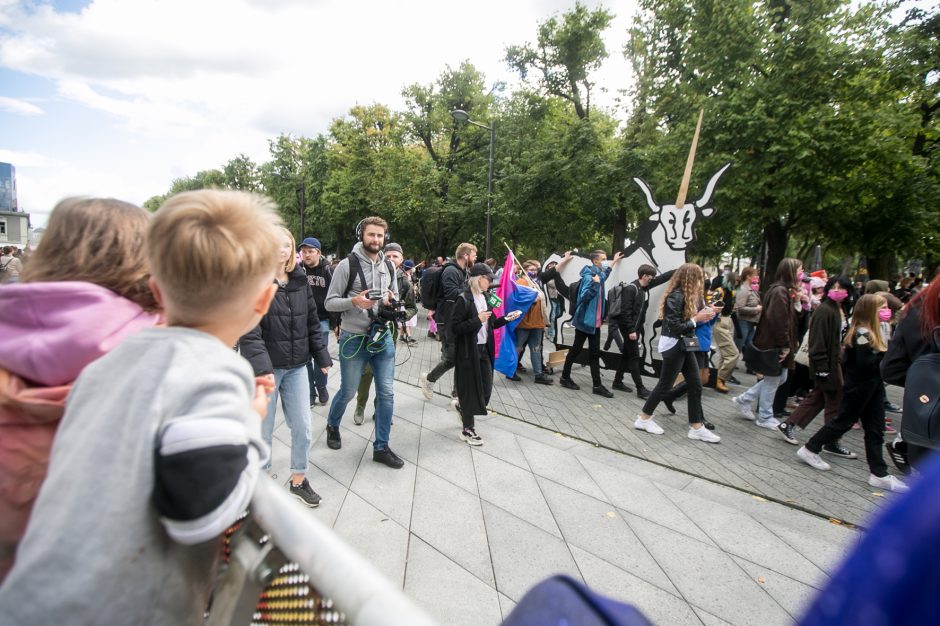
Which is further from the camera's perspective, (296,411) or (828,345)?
(828,345)

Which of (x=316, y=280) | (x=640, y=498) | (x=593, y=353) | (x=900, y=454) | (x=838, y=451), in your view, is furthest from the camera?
(x=593, y=353)

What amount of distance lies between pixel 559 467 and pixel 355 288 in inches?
99.0

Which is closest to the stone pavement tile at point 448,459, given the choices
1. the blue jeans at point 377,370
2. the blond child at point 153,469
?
the blue jeans at point 377,370

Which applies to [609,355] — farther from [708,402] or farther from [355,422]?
[355,422]

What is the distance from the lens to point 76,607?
2.73ft

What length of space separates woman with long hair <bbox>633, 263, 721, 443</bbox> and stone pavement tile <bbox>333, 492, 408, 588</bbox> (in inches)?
137

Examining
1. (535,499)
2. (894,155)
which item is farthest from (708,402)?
(894,155)

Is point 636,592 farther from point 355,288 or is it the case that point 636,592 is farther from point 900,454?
point 355,288

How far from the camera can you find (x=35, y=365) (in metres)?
1.06

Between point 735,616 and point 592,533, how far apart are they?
979 millimetres

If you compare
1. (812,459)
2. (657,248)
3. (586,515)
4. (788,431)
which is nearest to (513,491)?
(586,515)

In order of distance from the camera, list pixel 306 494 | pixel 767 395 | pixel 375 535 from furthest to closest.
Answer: pixel 767 395 → pixel 306 494 → pixel 375 535

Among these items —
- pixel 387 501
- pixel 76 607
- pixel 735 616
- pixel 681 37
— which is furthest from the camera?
pixel 681 37

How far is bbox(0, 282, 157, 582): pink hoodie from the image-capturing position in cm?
106
